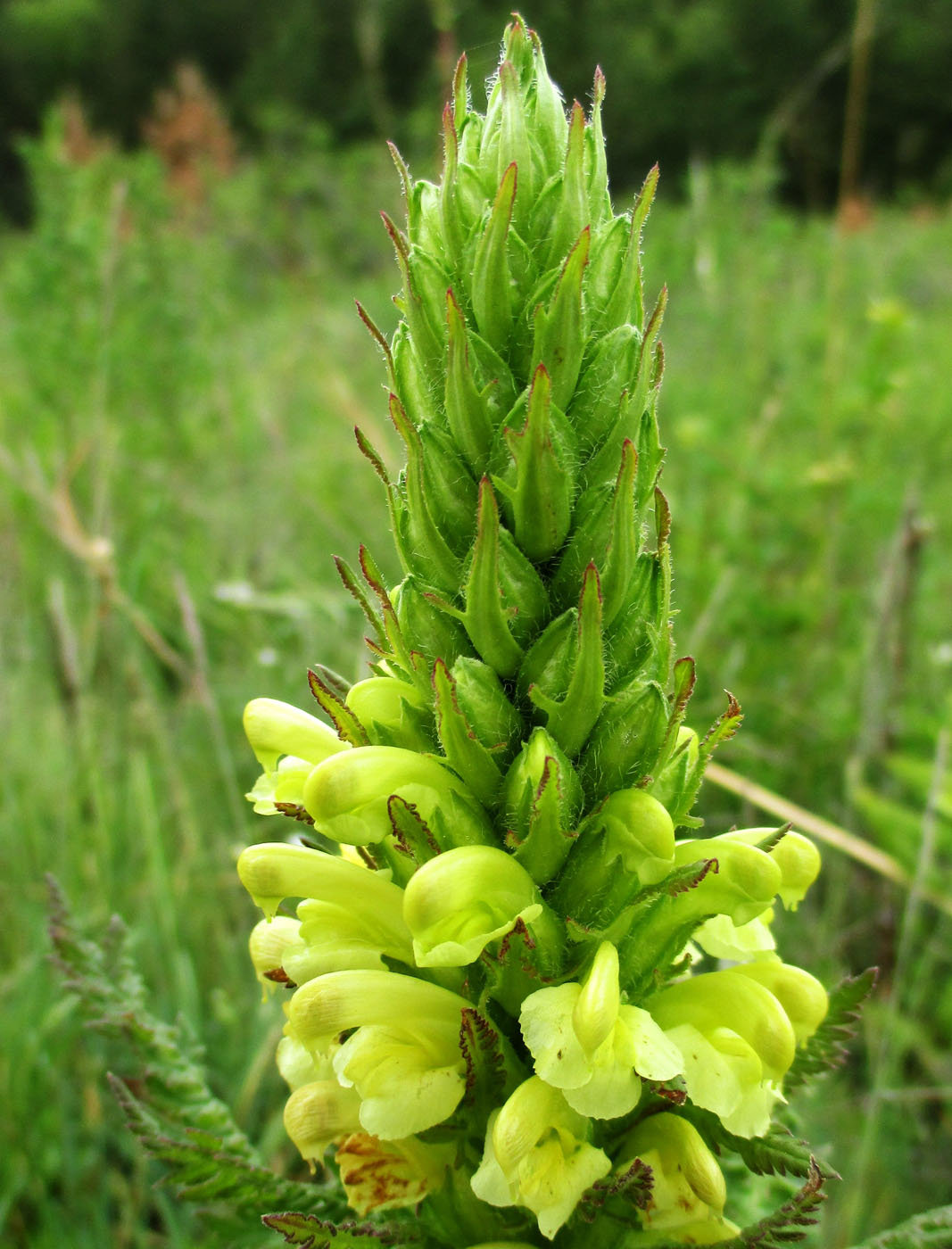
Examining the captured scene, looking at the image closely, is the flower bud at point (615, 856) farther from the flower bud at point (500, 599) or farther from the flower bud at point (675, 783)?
the flower bud at point (500, 599)

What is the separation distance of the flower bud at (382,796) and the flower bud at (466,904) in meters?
0.06

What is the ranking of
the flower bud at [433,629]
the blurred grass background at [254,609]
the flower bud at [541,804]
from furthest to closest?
the blurred grass background at [254,609]
the flower bud at [433,629]
the flower bud at [541,804]

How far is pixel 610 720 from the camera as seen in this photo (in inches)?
42.6

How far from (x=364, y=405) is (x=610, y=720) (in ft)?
15.6

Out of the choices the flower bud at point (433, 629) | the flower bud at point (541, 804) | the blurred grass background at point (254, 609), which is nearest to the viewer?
the flower bud at point (541, 804)

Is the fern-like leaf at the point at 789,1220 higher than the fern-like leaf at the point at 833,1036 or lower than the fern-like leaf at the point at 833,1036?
lower

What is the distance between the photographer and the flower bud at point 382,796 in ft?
3.34

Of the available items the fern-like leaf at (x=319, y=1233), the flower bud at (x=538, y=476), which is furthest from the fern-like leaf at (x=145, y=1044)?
the flower bud at (x=538, y=476)

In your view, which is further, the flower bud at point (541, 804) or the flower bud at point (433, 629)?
the flower bud at point (433, 629)

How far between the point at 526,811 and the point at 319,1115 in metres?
0.46

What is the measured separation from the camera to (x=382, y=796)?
1066mm

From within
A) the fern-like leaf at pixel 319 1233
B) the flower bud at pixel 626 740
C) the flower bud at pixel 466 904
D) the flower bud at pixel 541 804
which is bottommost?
the fern-like leaf at pixel 319 1233

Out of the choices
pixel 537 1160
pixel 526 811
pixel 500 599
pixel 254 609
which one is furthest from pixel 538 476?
pixel 254 609

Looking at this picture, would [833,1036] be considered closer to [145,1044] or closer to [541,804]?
[541,804]
